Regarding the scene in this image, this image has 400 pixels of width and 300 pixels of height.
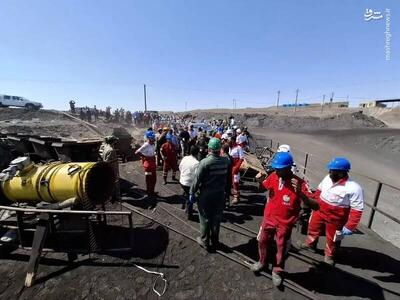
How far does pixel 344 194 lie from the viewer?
14.3ft

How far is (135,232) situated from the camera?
19.8ft

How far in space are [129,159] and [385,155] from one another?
19.3m

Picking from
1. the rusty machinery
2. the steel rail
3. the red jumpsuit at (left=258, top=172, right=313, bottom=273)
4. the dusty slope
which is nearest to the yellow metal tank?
the rusty machinery

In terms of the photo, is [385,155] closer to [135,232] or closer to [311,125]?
[135,232]

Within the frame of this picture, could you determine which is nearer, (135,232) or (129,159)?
(135,232)

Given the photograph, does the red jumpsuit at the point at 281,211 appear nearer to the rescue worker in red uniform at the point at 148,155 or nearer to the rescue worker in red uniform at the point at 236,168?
the rescue worker in red uniform at the point at 236,168

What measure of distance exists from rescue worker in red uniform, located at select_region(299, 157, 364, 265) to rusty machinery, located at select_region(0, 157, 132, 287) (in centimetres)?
337

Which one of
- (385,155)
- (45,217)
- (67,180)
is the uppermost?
(67,180)

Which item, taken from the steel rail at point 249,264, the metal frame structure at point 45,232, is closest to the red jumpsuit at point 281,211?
the steel rail at point 249,264

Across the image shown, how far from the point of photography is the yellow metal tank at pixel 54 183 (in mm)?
4926

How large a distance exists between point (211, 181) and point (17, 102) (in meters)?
35.1

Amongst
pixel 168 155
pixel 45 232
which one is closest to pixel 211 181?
pixel 45 232

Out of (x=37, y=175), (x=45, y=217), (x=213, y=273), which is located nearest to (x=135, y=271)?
(x=213, y=273)

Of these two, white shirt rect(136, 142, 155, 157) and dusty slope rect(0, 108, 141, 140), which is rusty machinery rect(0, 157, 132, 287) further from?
dusty slope rect(0, 108, 141, 140)
